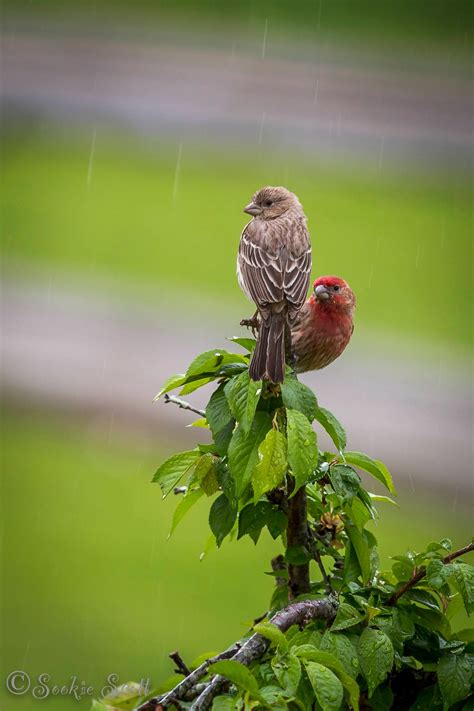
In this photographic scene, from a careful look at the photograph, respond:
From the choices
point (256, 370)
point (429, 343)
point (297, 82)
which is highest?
point (297, 82)

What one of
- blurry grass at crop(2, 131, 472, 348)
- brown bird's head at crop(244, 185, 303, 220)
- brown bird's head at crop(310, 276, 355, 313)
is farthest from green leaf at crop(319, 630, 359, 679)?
blurry grass at crop(2, 131, 472, 348)

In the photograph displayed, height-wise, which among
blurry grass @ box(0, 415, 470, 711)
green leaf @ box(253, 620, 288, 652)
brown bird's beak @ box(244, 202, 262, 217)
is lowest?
blurry grass @ box(0, 415, 470, 711)

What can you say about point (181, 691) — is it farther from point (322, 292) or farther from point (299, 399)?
point (322, 292)

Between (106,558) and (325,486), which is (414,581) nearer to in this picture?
(325,486)

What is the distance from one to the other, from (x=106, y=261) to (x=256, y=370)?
6.21m

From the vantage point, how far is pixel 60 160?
8.47m

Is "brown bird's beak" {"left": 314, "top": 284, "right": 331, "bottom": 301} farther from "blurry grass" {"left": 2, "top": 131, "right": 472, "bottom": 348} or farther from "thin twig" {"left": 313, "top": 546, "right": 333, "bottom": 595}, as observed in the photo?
"blurry grass" {"left": 2, "top": 131, "right": 472, "bottom": 348}

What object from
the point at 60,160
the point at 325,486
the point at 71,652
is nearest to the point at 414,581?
the point at 325,486

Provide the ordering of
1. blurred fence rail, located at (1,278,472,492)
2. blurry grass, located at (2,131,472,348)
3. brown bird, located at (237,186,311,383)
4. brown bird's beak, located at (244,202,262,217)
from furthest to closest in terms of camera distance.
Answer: blurry grass, located at (2,131,472,348), blurred fence rail, located at (1,278,472,492), brown bird's beak, located at (244,202,262,217), brown bird, located at (237,186,311,383)

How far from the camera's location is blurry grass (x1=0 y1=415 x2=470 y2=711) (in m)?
4.16

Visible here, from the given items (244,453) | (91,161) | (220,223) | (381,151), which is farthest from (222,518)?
(381,151)

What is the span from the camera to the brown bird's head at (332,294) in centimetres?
246

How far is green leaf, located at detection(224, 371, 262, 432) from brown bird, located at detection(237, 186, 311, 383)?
1.02ft

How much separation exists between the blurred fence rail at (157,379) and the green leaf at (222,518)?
4.12m
